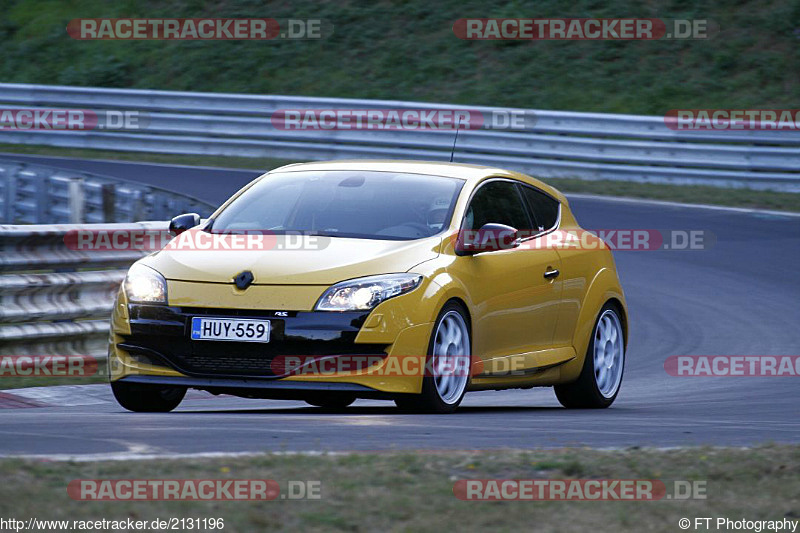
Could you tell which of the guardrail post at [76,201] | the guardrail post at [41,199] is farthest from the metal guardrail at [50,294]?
the guardrail post at [41,199]

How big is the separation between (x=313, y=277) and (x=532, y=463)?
2454 mm

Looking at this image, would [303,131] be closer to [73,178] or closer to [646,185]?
[646,185]

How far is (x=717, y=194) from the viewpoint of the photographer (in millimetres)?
20844

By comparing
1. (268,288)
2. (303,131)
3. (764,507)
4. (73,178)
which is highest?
(303,131)

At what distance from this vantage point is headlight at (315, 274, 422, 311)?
24.9 feet

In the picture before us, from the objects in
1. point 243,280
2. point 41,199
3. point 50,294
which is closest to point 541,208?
point 243,280

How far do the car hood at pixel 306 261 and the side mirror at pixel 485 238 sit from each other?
180 mm

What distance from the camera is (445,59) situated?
28.9 m

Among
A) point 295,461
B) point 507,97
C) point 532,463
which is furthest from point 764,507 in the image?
point 507,97

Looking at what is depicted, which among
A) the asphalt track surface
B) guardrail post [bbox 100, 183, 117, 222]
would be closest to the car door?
the asphalt track surface

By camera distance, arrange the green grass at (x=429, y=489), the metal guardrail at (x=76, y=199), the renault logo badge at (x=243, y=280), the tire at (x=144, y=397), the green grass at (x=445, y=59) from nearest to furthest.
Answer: the green grass at (x=429, y=489)
the renault logo badge at (x=243, y=280)
the tire at (x=144, y=397)
the metal guardrail at (x=76, y=199)
the green grass at (x=445, y=59)

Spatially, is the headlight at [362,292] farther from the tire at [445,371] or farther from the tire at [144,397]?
the tire at [144,397]

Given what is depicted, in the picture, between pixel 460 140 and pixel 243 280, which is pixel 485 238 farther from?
pixel 460 140

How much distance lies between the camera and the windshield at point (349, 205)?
836cm
